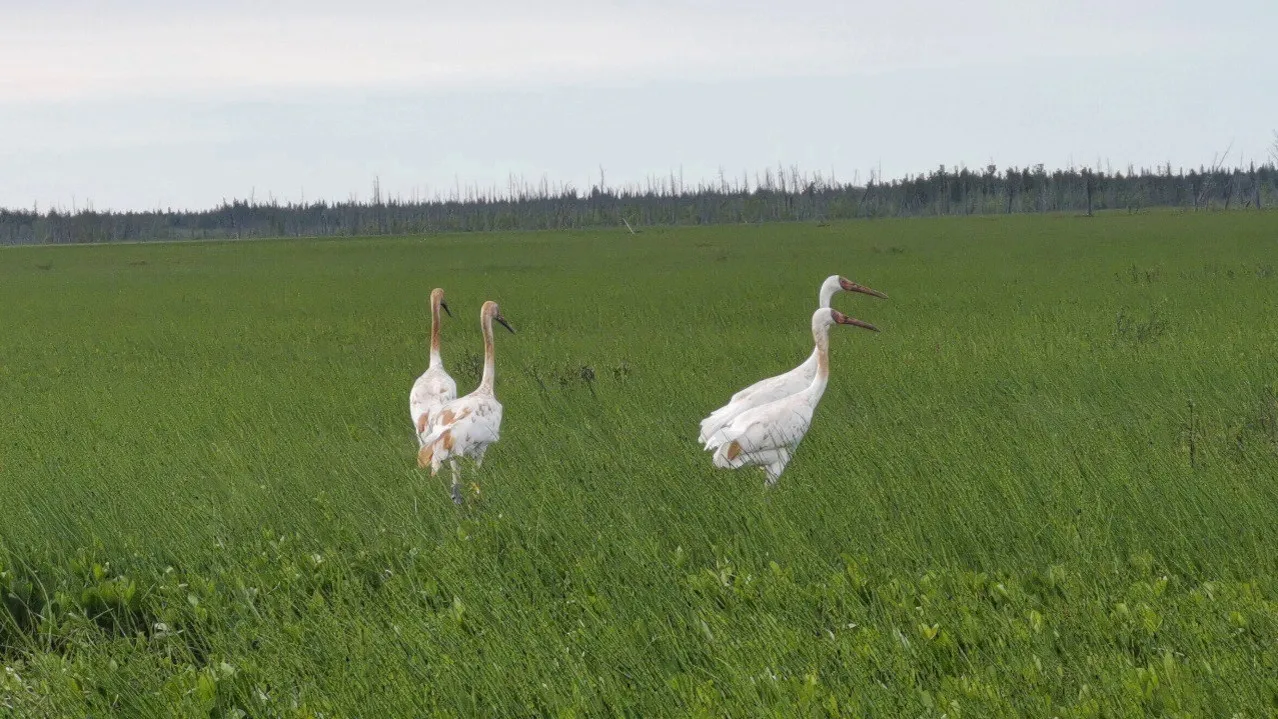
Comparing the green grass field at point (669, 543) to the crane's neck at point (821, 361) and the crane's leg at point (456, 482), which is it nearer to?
the crane's leg at point (456, 482)

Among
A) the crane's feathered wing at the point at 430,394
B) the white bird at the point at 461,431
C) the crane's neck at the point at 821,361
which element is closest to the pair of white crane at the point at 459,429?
the white bird at the point at 461,431

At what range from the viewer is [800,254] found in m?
40.0

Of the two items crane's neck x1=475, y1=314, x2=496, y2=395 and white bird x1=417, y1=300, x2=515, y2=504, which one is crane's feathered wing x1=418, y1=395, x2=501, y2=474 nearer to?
white bird x1=417, y1=300, x2=515, y2=504

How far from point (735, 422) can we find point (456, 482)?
1670 millimetres

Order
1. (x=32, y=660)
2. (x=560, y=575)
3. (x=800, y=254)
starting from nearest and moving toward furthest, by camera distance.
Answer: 1. (x=32, y=660)
2. (x=560, y=575)
3. (x=800, y=254)

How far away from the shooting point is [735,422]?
25.9ft

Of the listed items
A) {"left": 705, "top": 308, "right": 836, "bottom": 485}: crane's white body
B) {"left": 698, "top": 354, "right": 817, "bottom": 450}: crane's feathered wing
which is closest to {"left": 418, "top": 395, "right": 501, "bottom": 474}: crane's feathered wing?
{"left": 698, "top": 354, "right": 817, "bottom": 450}: crane's feathered wing

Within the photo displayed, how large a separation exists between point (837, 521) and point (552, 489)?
168cm

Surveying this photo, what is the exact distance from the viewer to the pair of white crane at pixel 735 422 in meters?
7.75

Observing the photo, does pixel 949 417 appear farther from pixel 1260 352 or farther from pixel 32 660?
pixel 32 660

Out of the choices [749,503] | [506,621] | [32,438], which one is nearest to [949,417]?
[749,503]

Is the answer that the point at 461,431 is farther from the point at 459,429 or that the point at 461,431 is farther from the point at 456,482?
the point at 456,482

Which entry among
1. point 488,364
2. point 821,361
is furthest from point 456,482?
point 821,361

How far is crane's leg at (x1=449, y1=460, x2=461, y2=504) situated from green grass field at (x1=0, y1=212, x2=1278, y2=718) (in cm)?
12
